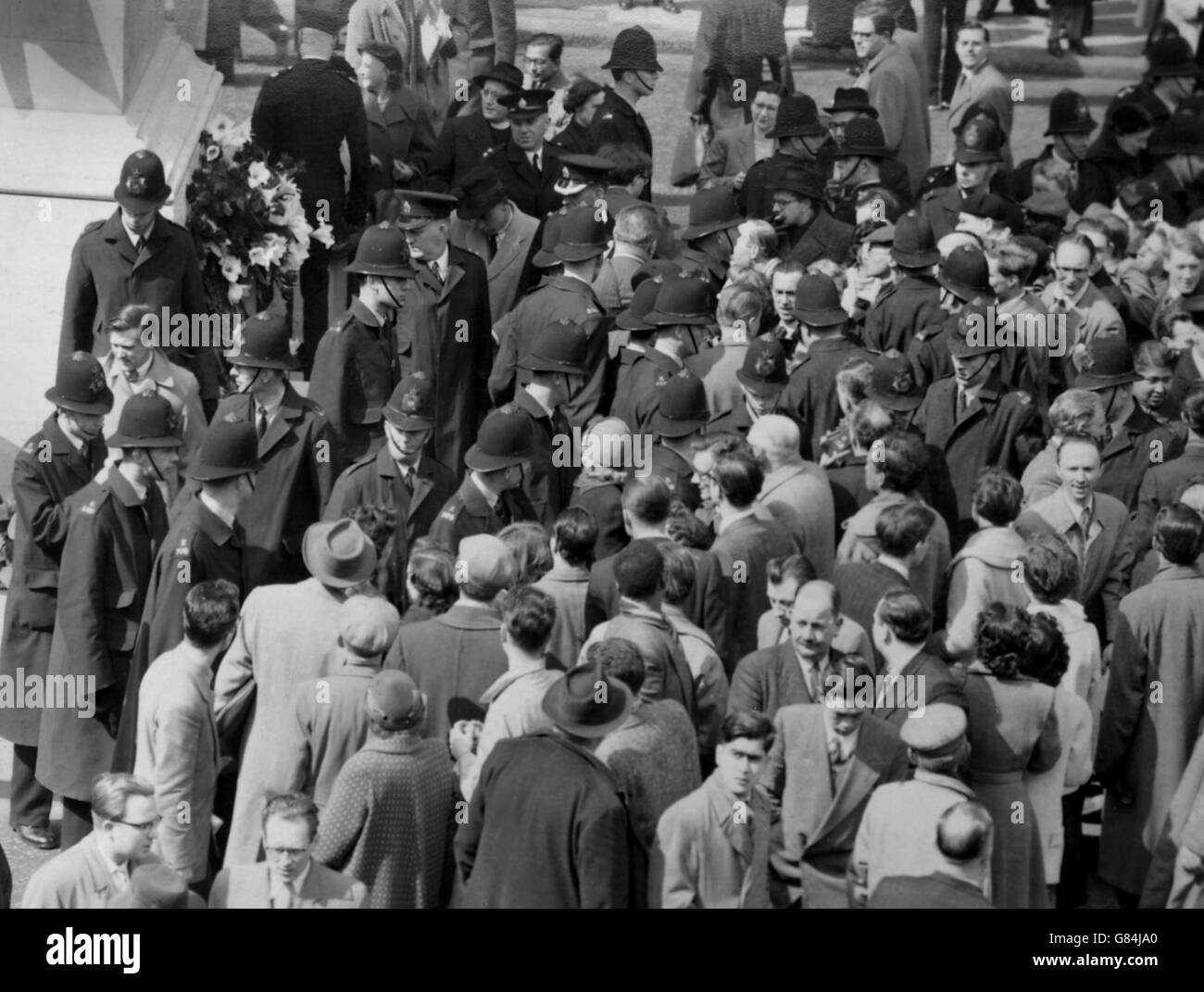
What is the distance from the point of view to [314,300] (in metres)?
13.9

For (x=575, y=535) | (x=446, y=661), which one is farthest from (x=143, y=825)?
(x=575, y=535)

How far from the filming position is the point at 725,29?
16500 millimetres

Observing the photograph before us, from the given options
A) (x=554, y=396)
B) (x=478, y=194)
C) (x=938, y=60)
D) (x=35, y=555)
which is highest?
(x=938, y=60)

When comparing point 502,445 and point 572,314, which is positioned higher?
point 572,314

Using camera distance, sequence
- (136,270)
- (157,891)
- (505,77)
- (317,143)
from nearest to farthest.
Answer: (157,891)
(136,270)
(317,143)
(505,77)

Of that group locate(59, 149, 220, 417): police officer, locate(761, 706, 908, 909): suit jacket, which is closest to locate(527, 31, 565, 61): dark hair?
locate(59, 149, 220, 417): police officer

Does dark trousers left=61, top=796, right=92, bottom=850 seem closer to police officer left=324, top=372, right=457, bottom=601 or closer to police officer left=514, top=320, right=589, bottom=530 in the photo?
police officer left=324, top=372, right=457, bottom=601

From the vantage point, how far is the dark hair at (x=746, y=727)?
25.8ft

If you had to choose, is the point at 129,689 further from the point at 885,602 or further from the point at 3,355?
the point at 3,355

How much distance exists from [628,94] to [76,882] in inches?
324

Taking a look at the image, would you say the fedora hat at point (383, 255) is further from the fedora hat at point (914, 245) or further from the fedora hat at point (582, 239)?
the fedora hat at point (914, 245)

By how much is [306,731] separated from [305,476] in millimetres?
2398

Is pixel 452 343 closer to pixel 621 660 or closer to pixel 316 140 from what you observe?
pixel 316 140

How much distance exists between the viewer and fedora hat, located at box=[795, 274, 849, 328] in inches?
449
